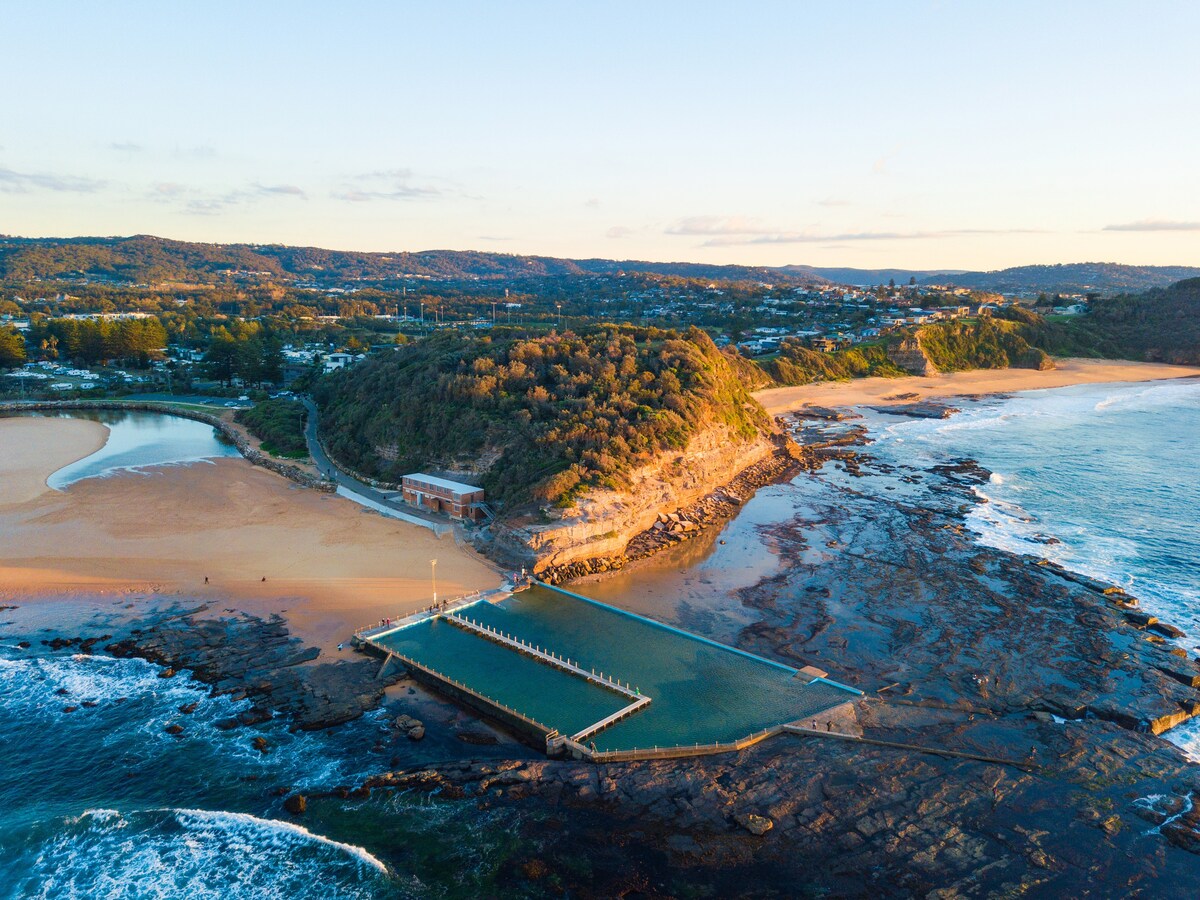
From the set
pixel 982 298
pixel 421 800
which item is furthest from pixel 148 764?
pixel 982 298

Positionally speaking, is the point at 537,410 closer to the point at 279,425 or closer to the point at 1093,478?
the point at 279,425

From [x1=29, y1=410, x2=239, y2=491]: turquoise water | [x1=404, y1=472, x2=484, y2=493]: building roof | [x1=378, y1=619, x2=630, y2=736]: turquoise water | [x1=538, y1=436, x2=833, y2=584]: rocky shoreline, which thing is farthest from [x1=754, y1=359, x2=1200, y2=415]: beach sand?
[x1=378, y1=619, x2=630, y2=736]: turquoise water

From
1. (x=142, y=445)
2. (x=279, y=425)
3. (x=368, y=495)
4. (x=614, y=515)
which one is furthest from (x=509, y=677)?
(x=142, y=445)

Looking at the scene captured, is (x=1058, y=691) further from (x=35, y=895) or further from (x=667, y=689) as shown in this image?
(x=35, y=895)

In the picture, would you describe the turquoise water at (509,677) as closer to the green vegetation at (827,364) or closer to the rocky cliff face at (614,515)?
the rocky cliff face at (614,515)

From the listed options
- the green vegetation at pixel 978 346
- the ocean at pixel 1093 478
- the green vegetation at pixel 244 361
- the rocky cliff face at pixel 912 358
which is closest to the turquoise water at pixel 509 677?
the ocean at pixel 1093 478

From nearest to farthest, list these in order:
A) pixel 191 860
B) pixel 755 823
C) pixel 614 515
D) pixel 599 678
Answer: pixel 191 860 < pixel 755 823 < pixel 599 678 < pixel 614 515

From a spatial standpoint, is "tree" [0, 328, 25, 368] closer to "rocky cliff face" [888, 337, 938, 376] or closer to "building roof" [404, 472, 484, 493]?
"building roof" [404, 472, 484, 493]
